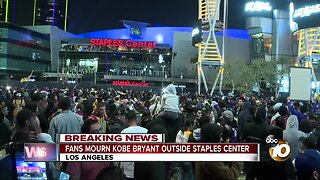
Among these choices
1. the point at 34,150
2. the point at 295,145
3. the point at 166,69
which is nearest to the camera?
the point at 34,150

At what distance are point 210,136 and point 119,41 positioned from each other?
108 metres

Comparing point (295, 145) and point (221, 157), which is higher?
point (221, 157)

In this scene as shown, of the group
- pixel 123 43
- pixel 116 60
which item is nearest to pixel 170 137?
pixel 116 60

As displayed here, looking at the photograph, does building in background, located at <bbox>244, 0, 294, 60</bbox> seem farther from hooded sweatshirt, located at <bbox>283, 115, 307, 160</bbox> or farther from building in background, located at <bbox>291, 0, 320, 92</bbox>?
hooded sweatshirt, located at <bbox>283, 115, 307, 160</bbox>

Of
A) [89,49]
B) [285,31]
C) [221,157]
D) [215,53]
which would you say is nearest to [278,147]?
[221,157]

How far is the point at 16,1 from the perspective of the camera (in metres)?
164

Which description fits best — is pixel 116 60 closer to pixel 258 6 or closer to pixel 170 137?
pixel 258 6

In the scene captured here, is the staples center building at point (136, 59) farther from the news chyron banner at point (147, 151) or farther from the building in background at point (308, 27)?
the news chyron banner at point (147, 151)

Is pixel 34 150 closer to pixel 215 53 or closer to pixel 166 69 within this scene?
pixel 215 53

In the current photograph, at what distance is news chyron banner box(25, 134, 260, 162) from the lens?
2.32m

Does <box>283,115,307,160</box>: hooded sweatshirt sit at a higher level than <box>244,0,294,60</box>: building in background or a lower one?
lower
